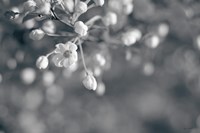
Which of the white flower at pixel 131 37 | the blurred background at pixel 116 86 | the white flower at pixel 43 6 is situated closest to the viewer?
the white flower at pixel 43 6

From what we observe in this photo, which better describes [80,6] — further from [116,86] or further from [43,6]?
[116,86]

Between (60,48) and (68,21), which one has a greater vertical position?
(68,21)

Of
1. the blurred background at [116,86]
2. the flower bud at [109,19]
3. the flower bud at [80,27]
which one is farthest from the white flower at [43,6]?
the blurred background at [116,86]

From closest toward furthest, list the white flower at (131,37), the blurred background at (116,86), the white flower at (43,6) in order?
the white flower at (43,6)
the white flower at (131,37)
the blurred background at (116,86)

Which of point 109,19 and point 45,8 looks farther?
point 109,19

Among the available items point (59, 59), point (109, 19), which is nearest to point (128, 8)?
point (109, 19)

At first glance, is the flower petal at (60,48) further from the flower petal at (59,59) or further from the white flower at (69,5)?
the white flower at (69,5)

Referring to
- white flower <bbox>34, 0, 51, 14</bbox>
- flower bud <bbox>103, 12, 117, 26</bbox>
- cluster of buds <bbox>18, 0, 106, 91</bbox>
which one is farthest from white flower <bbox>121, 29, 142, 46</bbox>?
white flower <bbox>34, 0, 51, 14</bbox>

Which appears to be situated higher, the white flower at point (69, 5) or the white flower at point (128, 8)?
the white flower at point (128, 8)
